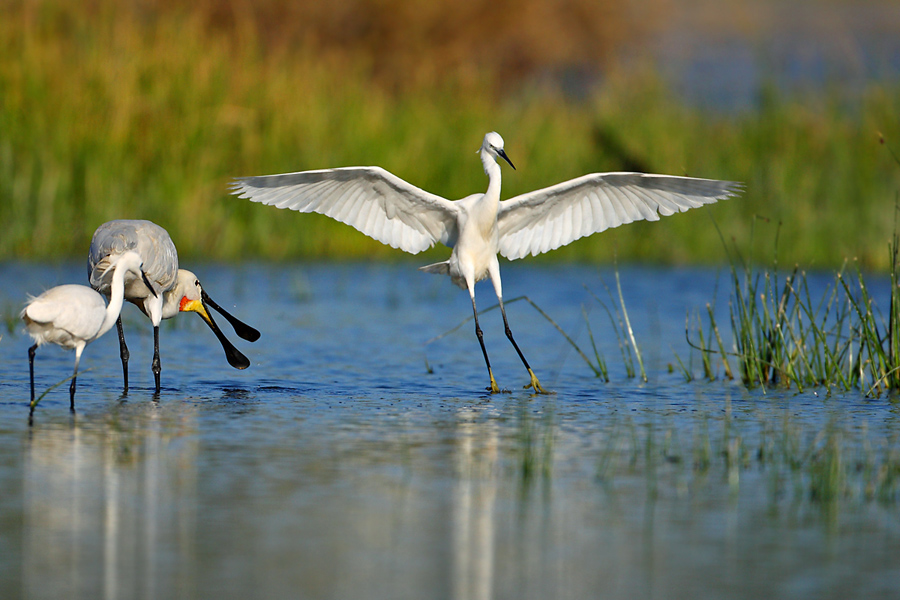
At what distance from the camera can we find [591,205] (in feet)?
30.5

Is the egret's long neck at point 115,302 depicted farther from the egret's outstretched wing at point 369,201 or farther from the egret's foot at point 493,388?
the egret's foot at point 493,388

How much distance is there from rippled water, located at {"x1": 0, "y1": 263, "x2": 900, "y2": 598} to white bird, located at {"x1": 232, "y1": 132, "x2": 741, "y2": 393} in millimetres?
883

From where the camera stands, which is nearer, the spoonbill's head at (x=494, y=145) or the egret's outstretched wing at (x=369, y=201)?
the spoonbill's head at (x=494, y=145)

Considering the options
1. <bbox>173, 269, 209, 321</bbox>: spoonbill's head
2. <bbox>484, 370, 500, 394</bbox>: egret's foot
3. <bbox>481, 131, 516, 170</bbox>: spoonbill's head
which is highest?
<bbox>481, 131, 516, 170</bbox>: spoonbill's head

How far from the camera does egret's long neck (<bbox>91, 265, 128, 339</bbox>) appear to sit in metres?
7.23

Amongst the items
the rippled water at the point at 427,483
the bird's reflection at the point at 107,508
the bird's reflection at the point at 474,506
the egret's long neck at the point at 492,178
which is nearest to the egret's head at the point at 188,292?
the rippled water at the point at 427,483

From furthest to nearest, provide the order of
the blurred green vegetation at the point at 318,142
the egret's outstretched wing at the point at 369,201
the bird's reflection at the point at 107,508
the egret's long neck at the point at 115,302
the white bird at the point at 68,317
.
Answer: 1. the blurred green vegetation at the point at 318,142
2. the egret's outstretched wing at the point at 369,201
3. the egret's long neck at the point at 115,302
4. the white bird at the point at 68,317
5. the bird's reflection at the point at 107,508

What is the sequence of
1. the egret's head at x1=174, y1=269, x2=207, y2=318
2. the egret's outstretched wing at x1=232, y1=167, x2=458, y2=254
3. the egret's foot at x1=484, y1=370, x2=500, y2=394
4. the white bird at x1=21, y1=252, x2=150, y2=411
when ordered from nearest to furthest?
1. the white bird at x1=21, y1=252, x2=150, y2=411
2. the egret's foot at x1=484, y1=370, x2=500, y2=394
3. the egret's outstretched wing at x1=232, y1=167, x2=458, y2=254
4. the egret's head at x1=174, y1=269, x2=207, y2=318

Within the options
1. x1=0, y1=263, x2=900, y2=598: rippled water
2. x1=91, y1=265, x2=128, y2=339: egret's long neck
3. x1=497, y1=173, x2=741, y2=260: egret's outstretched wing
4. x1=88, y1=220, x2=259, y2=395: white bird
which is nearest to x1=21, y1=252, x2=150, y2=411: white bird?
x1=91, y1=265, x2=128, y2=339: egret's long neck

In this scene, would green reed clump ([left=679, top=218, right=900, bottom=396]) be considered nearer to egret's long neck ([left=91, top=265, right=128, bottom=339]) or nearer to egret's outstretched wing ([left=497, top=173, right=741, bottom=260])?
egret's outstretched wing ([left=497, top=173, right=741, bottom=260])

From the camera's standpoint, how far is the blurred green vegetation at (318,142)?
13336 millimetres

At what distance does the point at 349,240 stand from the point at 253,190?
618 centimetres

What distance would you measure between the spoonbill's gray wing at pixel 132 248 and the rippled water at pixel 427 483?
2.28ft

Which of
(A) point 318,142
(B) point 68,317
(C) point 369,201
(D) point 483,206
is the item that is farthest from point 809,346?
(A) point 318,142
